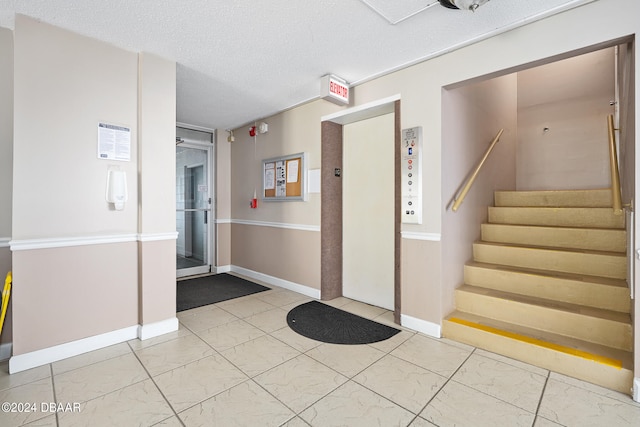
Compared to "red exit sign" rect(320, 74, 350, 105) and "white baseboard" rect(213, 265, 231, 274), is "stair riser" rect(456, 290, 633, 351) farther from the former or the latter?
"white baseboard" rect(213, 265, 231, 274)

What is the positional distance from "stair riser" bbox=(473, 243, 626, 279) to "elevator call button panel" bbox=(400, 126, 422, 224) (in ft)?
3.39

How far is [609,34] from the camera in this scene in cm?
182

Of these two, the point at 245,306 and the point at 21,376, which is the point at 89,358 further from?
the point at 245,306

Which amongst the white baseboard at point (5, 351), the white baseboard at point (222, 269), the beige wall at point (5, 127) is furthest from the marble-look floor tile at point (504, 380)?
the white baseboard at point (222, 269)

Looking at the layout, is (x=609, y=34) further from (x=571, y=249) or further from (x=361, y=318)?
(x=361, y=318)

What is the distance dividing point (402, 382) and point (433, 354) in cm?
49

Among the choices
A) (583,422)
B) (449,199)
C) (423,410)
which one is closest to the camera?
(583,422)

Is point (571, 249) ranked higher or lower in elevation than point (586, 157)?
lower

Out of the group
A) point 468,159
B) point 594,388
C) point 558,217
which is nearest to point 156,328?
point 594,388

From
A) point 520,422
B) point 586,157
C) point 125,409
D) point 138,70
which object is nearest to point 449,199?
point 520,422

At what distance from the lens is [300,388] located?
73.7 inches

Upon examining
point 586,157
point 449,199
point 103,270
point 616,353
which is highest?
point 586,157

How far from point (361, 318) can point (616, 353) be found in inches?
74.3

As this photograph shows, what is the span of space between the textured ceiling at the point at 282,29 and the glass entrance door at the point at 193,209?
2.01 m
